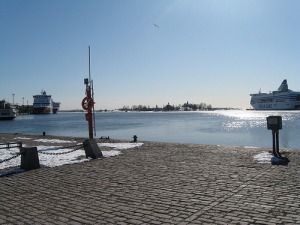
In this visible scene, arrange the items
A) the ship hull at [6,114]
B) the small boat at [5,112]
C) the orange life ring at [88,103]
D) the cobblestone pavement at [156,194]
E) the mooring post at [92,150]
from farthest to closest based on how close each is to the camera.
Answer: the small boat at [5,112]
the ship hull at [6,114]
the orange life ring at [88,103]
the mooring post at [92,150]
the cobblestone pavement at [156,194]

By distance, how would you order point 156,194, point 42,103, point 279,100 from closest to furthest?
point 156,194, point 279,100, point 42,103

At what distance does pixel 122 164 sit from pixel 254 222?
6.58 m

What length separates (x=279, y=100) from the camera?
142 metres

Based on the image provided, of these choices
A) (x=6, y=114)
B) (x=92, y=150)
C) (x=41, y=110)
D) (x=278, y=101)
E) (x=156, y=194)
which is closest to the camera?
(x=156, y=194)

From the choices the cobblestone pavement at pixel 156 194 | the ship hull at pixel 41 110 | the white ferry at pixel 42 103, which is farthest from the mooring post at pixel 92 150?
the ship hull at pixel 41 110

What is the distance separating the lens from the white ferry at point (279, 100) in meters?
137

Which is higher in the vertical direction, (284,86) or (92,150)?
(284,86)

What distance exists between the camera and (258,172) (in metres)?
8.89

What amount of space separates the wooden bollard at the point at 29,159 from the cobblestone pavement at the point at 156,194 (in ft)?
1.28

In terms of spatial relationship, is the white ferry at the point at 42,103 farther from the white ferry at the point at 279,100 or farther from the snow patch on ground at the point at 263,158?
the snow patch on ground at the point at 263,158

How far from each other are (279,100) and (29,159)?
146 meters

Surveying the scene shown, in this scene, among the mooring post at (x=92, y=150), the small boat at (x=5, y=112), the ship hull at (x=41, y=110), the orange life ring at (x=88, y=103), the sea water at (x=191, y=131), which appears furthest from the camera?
the ship hull at (x=41, y=110)

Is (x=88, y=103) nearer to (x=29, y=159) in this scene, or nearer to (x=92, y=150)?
(x=92, y=150)

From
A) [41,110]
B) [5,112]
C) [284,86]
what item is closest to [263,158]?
[5,112]
